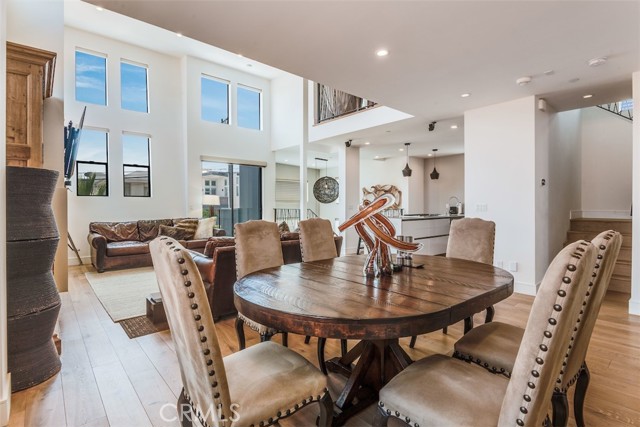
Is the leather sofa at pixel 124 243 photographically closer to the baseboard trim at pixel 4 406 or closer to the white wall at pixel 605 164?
the baseboard trim at pixel 4 406

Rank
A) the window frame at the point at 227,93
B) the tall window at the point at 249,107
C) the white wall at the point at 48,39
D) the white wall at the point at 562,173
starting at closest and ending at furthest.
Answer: the white wall at the point at 48,39 < the white wall at the point at 562,173 < the window frame at the point at 227,93 < the tall window at the point at 249,107

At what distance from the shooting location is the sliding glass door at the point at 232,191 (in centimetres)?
834

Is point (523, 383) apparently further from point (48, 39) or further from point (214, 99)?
point (214, 99)

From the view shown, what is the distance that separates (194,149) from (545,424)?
26.2 ft

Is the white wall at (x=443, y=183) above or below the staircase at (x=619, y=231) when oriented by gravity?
above

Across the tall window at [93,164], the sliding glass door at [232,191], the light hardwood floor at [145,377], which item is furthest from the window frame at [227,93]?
the light hardwood floor at [145,377]

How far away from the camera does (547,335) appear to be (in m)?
0.85

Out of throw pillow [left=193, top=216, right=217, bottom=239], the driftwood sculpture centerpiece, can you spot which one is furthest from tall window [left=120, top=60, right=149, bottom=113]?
the driftwood sculpture centerpiece

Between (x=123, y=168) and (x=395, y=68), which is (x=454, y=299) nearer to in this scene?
(x=395, y=68)

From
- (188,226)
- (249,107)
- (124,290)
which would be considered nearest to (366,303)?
(124,290)

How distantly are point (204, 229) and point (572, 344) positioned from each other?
6823mm

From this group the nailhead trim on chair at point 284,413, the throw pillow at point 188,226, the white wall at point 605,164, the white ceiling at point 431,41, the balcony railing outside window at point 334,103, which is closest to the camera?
the nailhead trim on chair at point 284,413

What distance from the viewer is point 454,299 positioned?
4.66ft

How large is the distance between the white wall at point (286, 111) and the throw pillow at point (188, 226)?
321 cm
